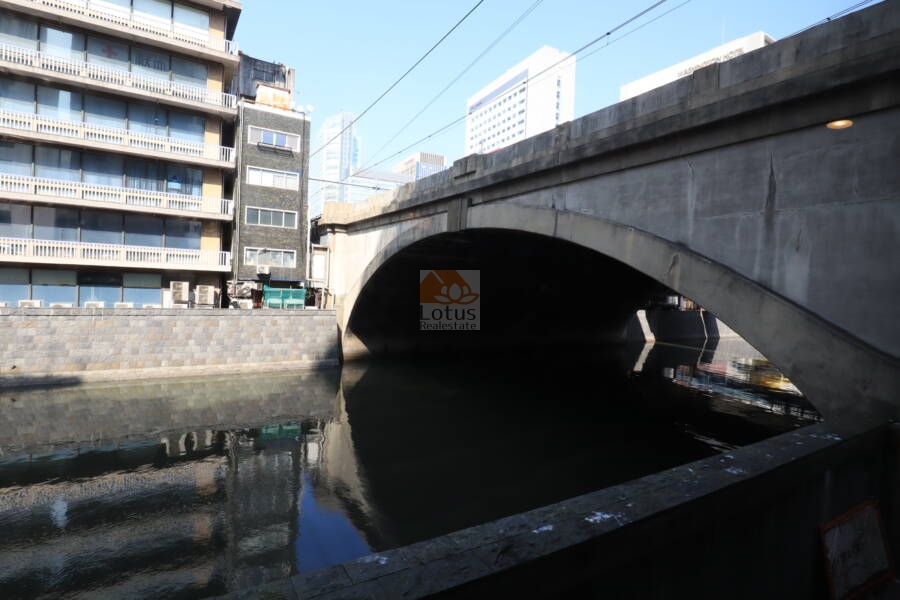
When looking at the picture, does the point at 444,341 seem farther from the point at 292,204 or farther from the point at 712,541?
the point at 712,541

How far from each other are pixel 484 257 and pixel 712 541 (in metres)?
17.4

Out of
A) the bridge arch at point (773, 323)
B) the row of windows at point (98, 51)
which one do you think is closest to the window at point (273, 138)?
the row of windows at point (98, 51)

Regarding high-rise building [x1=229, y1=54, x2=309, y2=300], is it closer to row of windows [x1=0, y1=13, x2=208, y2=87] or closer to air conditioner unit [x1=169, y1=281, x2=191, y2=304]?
air conditioner unit [x1=169, y1=281, x2=191, y2=304]

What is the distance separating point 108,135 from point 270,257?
8110 mm

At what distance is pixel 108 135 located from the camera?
64.8 ft

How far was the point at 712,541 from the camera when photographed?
2.85m

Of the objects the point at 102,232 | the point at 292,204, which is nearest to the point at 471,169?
the point at 292,204

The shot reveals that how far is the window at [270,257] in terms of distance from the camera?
75.5 ft

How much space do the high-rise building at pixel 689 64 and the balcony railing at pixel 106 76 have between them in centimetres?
5297

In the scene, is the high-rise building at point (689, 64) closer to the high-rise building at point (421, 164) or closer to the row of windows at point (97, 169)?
the high-rise building at point (421, 164)

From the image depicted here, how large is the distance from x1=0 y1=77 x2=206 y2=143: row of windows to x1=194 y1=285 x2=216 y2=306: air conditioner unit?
267 inches

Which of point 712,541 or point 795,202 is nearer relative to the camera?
point 712,541

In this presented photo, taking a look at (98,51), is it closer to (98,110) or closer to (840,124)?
(98,110)

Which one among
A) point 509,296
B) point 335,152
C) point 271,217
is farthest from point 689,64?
point 335,152
